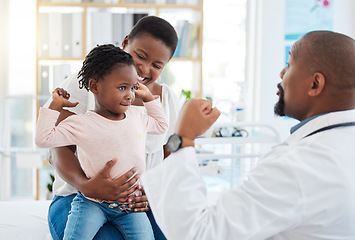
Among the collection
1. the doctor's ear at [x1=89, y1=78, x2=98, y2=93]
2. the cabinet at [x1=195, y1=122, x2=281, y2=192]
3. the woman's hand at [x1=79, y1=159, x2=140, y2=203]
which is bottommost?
the cabinet at [x1=195, y1=122, x2=281, y2=192]

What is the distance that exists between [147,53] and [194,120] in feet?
1.74

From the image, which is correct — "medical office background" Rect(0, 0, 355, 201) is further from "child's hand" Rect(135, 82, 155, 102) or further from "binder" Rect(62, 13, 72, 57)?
"child's hand" Rect(135, 82, 155, 102)

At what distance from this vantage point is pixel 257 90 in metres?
4.15

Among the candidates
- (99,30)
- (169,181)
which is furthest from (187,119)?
(99,30)

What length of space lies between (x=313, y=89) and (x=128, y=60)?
1.81 feet

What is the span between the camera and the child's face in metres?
1.32

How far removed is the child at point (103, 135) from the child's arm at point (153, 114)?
9cm

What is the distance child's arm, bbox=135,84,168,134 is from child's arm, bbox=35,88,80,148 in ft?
0.84

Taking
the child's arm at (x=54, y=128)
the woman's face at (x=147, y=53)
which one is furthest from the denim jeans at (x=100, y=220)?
the woman's face at (x=147, y=53)

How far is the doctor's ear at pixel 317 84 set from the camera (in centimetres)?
112

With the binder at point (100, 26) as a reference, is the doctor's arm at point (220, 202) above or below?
below

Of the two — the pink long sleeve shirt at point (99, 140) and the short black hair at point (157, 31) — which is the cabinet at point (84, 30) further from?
the pink long sleeve shirt at point (99, 140)

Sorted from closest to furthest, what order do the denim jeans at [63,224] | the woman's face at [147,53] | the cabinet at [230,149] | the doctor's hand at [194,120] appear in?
the doctor's hand at [194,120]
the denim jeans at [63,224]
the woman's face at [147,53]
the cabinet at [230,149]

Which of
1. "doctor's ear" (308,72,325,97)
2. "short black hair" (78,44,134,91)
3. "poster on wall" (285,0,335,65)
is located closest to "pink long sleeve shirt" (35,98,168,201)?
"short black hair" (78,44,134,91)
